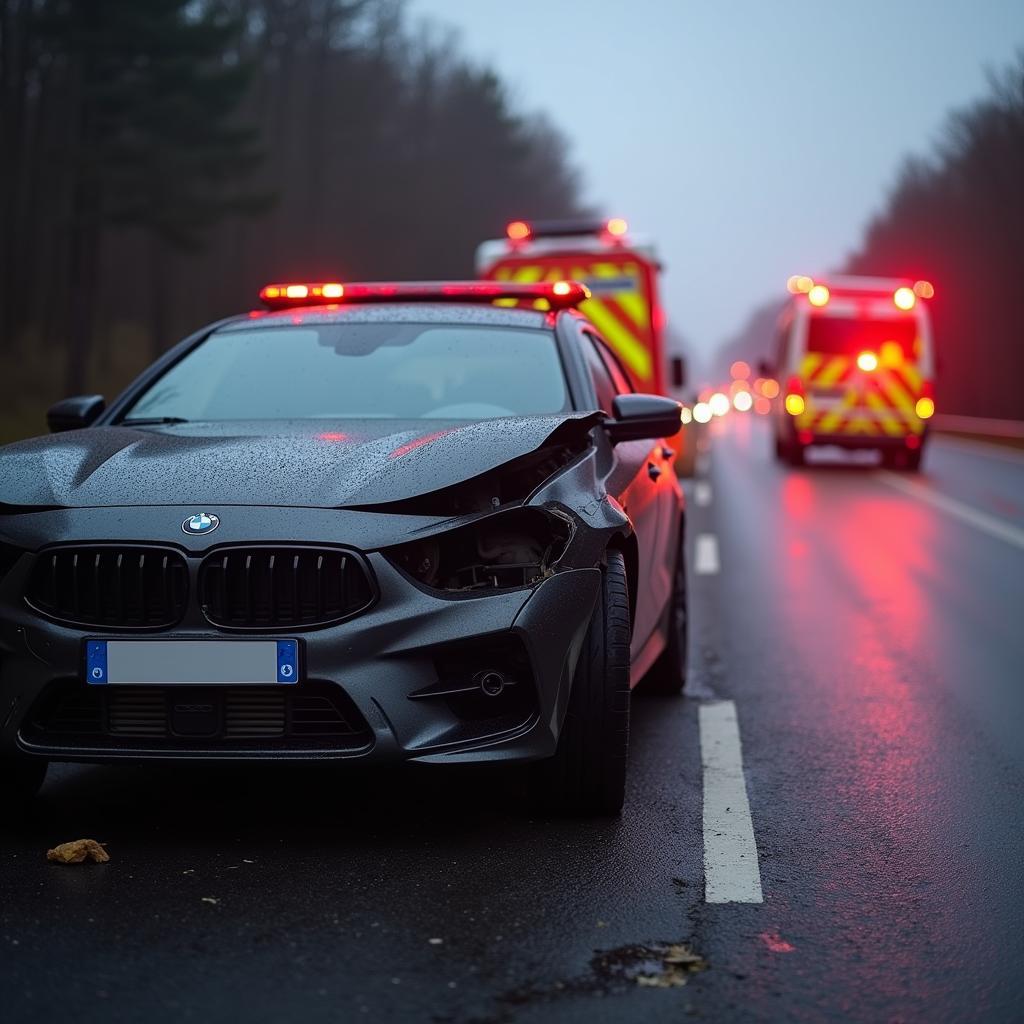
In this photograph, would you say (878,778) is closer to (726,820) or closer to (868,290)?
(726,820)

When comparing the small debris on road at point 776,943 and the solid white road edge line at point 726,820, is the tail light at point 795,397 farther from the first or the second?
the small debris on road at point 776,943

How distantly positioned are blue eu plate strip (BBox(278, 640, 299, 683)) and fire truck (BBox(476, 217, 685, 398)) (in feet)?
41.2

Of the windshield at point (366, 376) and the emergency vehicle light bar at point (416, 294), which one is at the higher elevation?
the emergency vehicle light bar at point (416, 294)

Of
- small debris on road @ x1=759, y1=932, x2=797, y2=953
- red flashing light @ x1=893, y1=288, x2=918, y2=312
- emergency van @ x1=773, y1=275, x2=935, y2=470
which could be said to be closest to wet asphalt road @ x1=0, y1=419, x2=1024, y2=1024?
small debris on road @ x1=759, y1=932, x2=797, y2=953

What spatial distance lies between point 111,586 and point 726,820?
186cm

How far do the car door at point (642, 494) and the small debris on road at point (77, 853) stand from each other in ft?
5.92

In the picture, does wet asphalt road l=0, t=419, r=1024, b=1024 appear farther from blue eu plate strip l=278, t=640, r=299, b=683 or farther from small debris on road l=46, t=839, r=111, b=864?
blue eu plate strip l=278, t=640, r=299, b=683

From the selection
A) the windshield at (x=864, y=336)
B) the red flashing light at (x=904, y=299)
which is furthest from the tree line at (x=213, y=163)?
the red flashing light at (x=904, y=299)

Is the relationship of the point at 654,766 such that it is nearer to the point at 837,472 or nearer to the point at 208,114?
the point at 837,472

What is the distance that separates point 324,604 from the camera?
14.0ft

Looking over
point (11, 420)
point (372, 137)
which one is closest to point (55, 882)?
point (11, 420)

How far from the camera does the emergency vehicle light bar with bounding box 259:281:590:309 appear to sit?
20.9ft

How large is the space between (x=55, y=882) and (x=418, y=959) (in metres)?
1.09

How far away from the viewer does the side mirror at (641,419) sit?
5.47m
